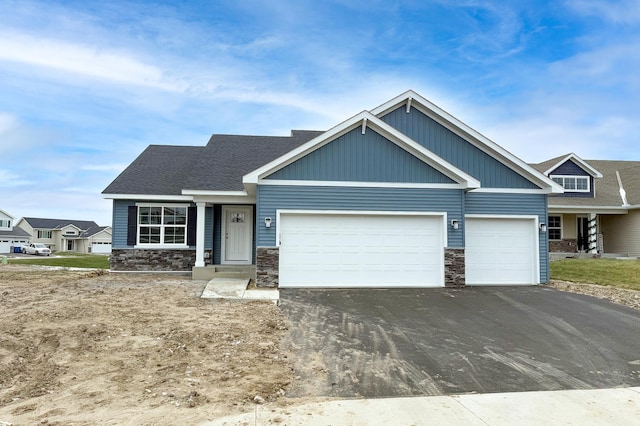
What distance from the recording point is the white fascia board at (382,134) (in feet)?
36.4

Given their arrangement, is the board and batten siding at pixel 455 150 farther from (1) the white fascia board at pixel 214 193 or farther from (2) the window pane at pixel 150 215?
(2) the window pane at pixel 150 215

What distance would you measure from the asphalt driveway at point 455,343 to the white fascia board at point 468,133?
12.7 feet

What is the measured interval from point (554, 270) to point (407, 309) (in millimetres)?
9970

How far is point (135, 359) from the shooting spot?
538 centimetres

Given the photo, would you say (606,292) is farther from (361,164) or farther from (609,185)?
(609,185)

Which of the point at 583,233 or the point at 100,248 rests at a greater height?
the point at 583,233

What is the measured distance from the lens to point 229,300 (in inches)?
379

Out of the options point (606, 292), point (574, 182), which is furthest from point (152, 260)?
point (574, 182)

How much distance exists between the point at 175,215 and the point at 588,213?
66.8 feet

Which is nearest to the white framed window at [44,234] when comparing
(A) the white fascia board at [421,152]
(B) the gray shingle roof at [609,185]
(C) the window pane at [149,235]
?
(C) the window pane at [149,235]

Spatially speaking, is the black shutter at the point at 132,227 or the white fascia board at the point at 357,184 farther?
the black shutter at the point at 132,227

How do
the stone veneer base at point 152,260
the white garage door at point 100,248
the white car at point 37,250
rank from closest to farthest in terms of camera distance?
the stone veneer base at point 152,260 < the white car at point 37,250 < the white garage door at point 100,248

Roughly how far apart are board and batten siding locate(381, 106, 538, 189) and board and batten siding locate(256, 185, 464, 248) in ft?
5.47

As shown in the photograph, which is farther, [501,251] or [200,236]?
[200,236]
